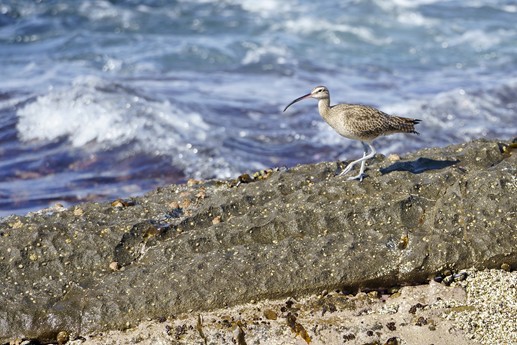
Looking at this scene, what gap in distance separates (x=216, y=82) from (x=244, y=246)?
34.8 ft

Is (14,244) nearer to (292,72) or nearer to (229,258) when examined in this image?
(229,258)

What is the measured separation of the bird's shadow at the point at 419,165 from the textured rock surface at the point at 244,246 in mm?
174

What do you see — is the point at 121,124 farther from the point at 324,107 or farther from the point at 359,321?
the point at 359,321

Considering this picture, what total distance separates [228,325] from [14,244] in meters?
1.60

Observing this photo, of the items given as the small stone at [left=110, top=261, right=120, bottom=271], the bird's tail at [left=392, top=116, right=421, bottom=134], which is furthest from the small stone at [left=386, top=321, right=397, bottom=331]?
the bird's tail at [left=392, top=116, right=421, bottom=134]

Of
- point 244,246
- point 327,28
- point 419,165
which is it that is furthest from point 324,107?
point 327,28

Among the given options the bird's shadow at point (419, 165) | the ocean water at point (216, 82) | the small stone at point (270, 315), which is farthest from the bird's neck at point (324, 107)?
the ocean water at point (216, 82)

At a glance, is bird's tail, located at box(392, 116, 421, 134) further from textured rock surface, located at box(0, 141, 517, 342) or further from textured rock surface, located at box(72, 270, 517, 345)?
textured rock surface, located at box(72, 270, 517, 345)

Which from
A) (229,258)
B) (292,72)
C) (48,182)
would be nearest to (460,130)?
(292,72)

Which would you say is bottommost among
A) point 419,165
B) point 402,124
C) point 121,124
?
point 121,124

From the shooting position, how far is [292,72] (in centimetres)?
1680

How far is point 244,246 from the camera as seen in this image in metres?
5.27

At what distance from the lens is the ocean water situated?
420 inches

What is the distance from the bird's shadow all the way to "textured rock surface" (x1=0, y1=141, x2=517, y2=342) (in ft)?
0.57
